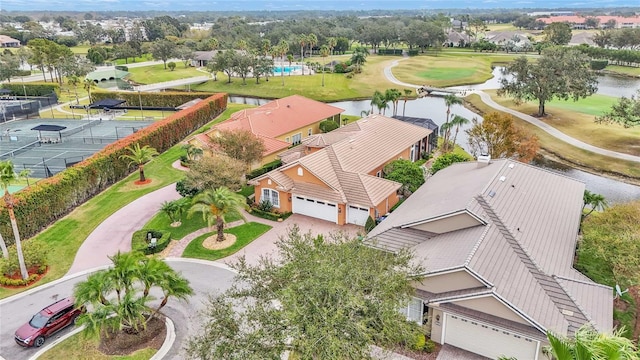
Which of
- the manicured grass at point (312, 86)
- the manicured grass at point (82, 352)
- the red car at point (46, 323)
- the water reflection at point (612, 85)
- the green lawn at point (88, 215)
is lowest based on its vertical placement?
the manicured grass at point (82, 352)

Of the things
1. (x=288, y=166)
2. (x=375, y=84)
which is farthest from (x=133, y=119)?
(x=375, y=84)

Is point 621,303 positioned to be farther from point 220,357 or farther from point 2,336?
point 2,336

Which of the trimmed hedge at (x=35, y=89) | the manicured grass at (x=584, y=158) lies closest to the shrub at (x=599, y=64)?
the manicured grass at (x=584, y=158)

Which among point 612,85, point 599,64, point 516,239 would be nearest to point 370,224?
point 516,239

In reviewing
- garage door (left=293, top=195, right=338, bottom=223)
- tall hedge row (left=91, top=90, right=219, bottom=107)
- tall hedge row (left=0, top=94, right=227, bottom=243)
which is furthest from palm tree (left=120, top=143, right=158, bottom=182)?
tall hedge row (left=91, top=90, right=219, bottom=107)

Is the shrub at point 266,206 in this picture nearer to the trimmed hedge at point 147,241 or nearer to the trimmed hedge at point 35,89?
the trimmed hedge at point 147,241

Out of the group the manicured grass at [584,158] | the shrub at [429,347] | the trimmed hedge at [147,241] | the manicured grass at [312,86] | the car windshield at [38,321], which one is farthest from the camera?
the manicured grass at [312,86]

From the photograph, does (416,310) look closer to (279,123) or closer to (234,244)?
(234,244)
